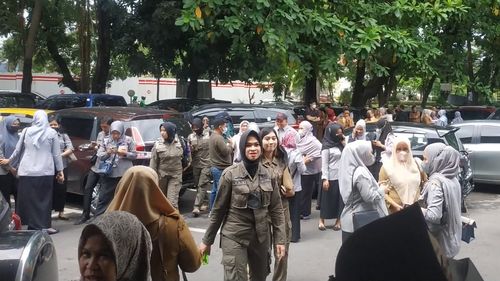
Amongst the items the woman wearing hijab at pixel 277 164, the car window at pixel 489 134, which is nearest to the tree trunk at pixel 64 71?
the car window at pixel 489 134

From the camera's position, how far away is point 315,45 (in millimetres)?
14945

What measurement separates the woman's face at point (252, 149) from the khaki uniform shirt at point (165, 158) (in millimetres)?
4273

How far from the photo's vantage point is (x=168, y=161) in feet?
30.3

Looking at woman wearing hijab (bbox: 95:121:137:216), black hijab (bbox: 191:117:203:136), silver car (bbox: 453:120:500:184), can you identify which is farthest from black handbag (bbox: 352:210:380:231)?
silver car (bbox: 453:120:500:184)

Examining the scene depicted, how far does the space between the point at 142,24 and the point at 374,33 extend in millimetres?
9595

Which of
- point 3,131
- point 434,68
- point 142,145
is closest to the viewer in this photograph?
point 3,131

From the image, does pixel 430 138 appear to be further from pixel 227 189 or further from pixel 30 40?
pixel 30 40

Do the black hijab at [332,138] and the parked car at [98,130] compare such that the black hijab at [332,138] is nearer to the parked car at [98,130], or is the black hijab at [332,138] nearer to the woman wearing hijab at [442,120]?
the parked car at [98,130]

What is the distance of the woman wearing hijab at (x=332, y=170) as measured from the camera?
9.34m

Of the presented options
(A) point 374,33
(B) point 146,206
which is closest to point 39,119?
(B) point 146,206

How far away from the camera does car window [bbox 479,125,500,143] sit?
1316 cm

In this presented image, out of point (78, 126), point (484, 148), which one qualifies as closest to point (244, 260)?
point (78, 126)

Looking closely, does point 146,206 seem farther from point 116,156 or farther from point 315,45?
point 315,45

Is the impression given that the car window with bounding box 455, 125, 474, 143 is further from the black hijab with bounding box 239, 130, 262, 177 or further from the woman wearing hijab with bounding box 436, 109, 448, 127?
the black hijab with bounding box 239, 130, 262, 177
